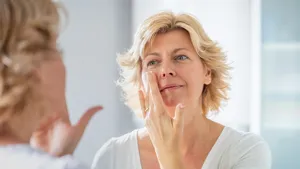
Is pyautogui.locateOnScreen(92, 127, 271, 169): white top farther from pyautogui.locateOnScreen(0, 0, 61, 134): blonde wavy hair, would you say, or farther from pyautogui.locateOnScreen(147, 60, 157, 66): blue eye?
pyautogui.locateOnScreen(0, 0, 61, 134): blonde wavy hair

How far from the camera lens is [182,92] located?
836 mm

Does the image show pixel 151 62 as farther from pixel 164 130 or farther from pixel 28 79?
pixel 28 79

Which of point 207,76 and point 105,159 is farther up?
point 207,76

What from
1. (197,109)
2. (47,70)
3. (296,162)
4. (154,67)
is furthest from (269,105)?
(47,70)

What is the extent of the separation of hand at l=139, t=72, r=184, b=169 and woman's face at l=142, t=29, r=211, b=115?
60mm

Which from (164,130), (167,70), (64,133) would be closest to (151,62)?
(167,70)

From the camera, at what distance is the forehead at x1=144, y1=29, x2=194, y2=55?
2.73 feet

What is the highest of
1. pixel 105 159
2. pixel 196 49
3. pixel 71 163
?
pixel 196 49

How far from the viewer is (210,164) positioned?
82cm

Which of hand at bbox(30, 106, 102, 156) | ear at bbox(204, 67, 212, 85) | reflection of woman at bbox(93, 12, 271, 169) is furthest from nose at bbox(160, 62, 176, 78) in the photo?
hand at bbox(30, 106, 102, 156)

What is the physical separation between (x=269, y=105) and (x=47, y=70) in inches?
34.5

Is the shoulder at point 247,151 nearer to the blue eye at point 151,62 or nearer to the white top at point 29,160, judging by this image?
the blue eye at point 151,62

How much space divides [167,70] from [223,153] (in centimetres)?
21

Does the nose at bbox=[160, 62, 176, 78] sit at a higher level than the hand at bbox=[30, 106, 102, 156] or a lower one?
higher
